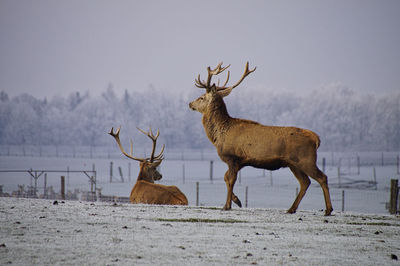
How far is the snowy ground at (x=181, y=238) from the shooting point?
226 inches

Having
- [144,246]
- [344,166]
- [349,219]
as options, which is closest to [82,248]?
[144,246]

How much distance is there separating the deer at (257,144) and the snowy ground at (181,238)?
2.91 feet

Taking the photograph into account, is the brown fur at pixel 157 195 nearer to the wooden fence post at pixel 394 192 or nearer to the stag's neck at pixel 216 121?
the stag's neck at pixel 216 121

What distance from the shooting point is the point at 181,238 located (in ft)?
22.3

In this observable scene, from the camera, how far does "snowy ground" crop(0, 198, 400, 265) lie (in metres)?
5.74

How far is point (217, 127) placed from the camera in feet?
35.3

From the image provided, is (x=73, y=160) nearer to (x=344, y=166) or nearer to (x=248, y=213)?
(x=344, y=166)

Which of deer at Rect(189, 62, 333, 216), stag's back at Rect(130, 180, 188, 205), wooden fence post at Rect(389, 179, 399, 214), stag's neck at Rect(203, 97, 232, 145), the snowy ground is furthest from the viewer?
wooden fence post at Rect(389, 179, 399, 214)

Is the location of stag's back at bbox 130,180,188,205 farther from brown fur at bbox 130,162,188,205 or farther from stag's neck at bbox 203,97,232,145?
stag's neck at bbox 203,97,232,145

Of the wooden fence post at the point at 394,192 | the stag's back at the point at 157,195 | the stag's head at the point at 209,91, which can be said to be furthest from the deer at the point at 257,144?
the wooden fence post at the point at 394,192

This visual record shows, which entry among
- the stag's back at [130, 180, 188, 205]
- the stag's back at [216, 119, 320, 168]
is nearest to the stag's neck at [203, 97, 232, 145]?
the stag's back at [216, 119, 320, 168]

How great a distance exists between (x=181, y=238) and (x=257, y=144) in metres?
3.57

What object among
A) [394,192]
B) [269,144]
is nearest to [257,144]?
[269,144]

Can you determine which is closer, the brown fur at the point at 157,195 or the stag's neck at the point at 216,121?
the stag's neck at the point at 216,121
